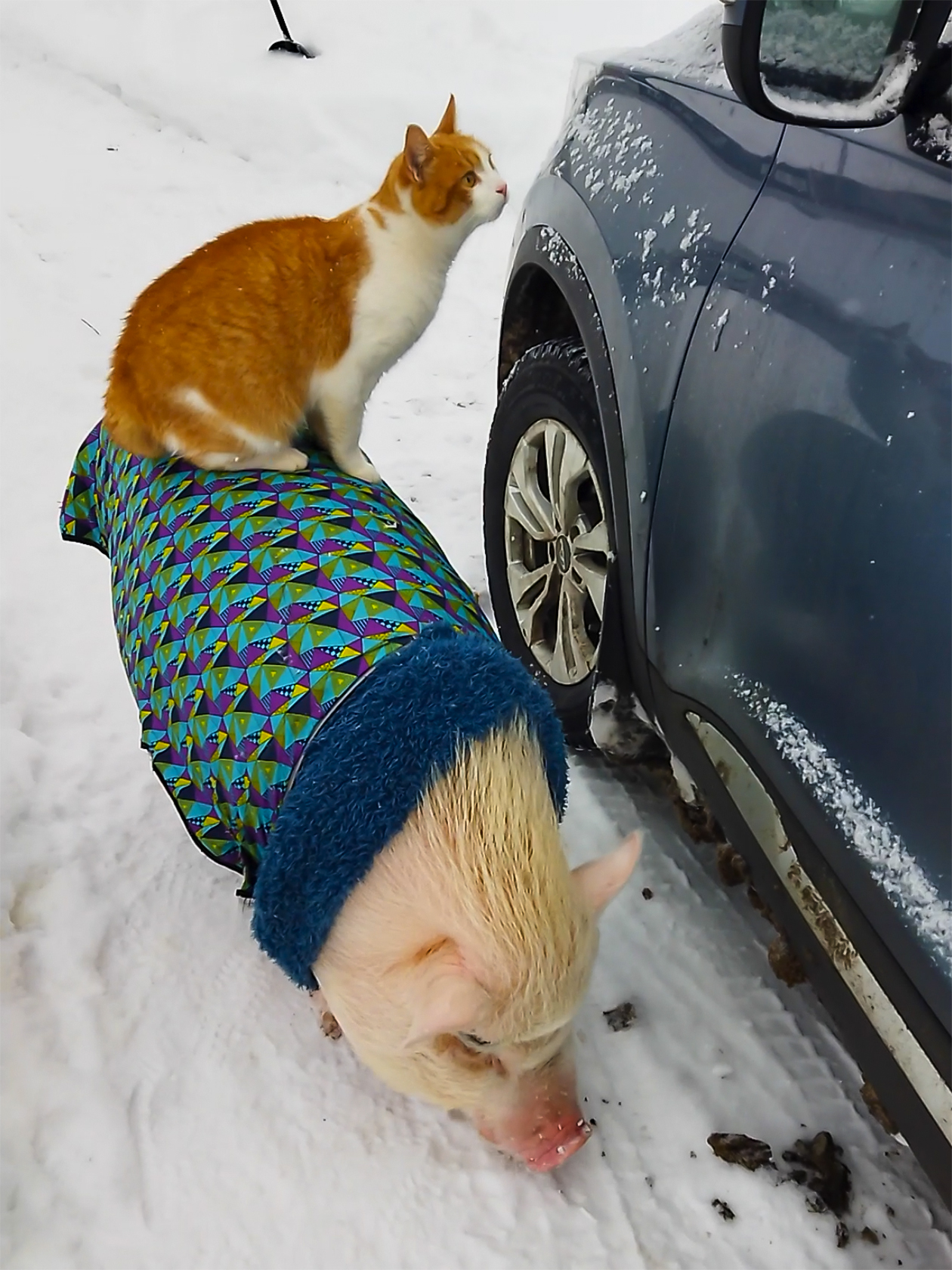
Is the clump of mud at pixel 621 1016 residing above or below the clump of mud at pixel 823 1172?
below

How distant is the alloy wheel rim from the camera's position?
2.45 metres

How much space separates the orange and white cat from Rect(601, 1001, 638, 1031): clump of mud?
1.49 m

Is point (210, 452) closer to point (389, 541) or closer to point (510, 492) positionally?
point (389, 541)

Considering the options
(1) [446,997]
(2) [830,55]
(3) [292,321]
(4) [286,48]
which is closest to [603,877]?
(1) [446,997]

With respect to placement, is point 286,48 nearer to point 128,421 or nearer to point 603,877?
point 128,421

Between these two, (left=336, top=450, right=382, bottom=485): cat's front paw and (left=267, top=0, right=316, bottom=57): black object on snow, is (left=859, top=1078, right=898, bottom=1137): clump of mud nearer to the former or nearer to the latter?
(left=336, top=450, right=382, bottom=485): cat's front paw

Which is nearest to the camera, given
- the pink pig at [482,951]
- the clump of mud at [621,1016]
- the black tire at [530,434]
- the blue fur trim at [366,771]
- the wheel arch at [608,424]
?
the pink pig at [482,951]

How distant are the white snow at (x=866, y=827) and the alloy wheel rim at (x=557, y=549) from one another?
0.80 m

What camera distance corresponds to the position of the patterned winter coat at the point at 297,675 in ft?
5.17

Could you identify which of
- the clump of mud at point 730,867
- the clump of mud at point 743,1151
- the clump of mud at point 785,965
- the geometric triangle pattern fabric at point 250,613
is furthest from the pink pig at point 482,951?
the clump of mud at point 730,867

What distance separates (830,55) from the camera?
1414 mm

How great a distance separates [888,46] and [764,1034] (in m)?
1.98

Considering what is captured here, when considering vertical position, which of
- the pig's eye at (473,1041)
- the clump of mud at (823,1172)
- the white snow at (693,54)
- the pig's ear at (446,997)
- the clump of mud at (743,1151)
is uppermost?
the white snow at (693,54)

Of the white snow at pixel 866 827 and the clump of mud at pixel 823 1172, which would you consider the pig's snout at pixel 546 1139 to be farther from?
the white snow at pixel 866 827
